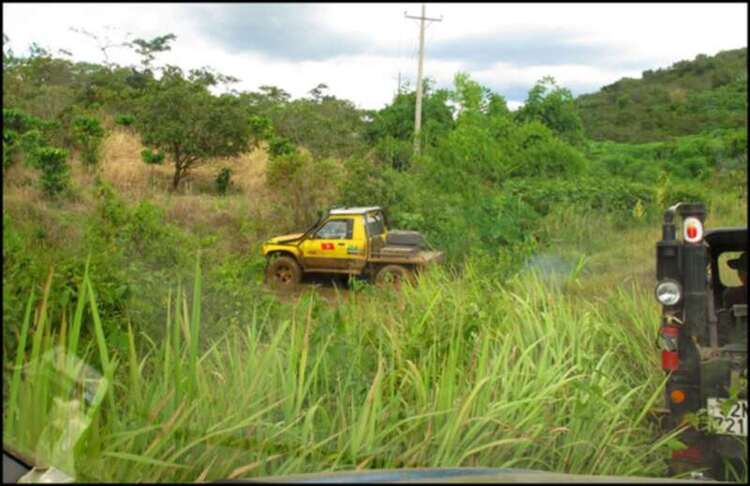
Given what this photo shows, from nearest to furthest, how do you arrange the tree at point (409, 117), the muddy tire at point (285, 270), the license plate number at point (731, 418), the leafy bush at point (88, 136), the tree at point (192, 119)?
the license plate number at point (731, 418)
the leafy bush at point (88, 136)
the muddy tire at point (285, 270)
the tree at point (192, 119)
the tree at point (409, 117)

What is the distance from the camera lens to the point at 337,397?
13.0 ft

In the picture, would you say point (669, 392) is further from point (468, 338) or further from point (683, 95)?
point (683, 95)

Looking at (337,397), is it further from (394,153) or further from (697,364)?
(394,153)

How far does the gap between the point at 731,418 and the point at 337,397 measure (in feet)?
6.24

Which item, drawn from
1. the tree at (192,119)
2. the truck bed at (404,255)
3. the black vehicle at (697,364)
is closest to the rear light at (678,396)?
the black vehicle at (697,364)

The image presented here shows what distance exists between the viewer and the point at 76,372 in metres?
3.21

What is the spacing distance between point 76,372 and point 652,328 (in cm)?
377

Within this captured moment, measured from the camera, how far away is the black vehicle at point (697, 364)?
3.79 metres

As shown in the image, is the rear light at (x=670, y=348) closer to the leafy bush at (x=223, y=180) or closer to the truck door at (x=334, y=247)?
the truck door at (x=334, y=247)

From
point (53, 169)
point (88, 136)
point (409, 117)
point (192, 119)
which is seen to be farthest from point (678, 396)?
point (409, 117)

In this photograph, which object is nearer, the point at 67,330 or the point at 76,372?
the point at 76,372

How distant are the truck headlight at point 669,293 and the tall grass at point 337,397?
52cm

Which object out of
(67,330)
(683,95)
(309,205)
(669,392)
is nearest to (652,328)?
(669,392)

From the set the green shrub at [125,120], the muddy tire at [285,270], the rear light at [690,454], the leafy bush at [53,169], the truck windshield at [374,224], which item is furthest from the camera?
the green shrub at [125,120]
